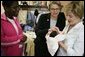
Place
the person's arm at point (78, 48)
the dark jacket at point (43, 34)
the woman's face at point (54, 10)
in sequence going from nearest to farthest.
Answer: the person's arm at point (78, 48) < the dark jacket at point (43, 34) < the woman's face at point (54, 10)

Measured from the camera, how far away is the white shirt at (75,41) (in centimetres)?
106

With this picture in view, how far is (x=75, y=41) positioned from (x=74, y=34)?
0.04m

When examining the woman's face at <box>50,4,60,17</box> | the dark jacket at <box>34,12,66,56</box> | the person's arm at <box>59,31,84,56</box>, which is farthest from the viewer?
the woman's face at <box>50,4,60,17</box>

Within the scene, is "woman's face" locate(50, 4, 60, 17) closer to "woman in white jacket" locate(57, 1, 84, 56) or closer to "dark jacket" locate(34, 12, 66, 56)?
"dark jacket" locate(34, 12, 66, 56)

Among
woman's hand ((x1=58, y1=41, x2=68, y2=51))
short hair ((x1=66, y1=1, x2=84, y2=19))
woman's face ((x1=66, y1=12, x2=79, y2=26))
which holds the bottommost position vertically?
woman's hand ((x1=58, y1=41, x2=68, y2=51))

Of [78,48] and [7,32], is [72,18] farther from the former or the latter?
[7,32]

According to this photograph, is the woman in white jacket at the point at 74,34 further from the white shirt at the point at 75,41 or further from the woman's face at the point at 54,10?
the woman's face at the point at 54,10

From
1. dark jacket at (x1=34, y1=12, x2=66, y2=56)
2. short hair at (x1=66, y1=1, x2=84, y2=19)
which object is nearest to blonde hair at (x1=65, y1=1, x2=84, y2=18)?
short hair at (x1=66, y1=1, x2=84, y2=19)

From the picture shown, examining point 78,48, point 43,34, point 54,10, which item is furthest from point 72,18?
point 54,10

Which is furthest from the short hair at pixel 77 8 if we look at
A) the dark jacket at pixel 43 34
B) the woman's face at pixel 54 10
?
the woman's face at pixel 54 10

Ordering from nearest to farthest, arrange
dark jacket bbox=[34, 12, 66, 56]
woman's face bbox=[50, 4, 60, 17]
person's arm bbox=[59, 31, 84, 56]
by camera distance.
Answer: person's arm bbox=[59, 31, 84, 56] < dark jacket bbox=[34, 12, 66, 56] < woman's face bbox=[50, 4, 60, 17]

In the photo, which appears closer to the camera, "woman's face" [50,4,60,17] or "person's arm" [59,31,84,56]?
"person's arm" [59,31,84,56]

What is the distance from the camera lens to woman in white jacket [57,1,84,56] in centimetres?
106

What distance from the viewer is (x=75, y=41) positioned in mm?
1087
